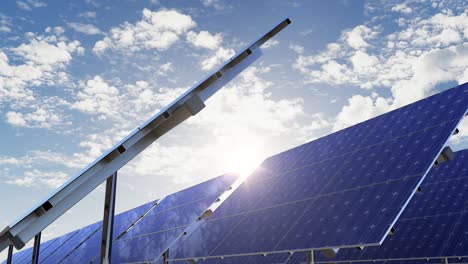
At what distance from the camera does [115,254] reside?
2892cm

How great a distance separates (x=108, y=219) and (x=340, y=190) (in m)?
8.74

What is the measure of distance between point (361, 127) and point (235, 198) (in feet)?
25.2

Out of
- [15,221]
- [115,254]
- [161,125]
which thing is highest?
[115,254]

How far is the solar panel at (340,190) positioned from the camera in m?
13.9

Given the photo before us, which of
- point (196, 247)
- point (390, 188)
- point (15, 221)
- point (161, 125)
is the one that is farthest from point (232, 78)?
point (196, 247)

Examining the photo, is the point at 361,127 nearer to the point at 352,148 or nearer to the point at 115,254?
the point at 352,148

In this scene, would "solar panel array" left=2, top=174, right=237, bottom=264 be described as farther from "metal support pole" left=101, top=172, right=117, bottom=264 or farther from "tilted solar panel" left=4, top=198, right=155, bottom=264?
"metal support pole" left=101, top=172, right=117, bottom=264

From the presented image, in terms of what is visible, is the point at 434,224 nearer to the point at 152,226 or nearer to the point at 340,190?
the point at 340,190

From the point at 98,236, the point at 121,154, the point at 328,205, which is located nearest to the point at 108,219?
the point at 121,154

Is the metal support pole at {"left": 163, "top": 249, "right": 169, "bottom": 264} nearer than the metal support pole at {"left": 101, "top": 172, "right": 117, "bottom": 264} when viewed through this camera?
No

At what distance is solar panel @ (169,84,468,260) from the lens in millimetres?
13914

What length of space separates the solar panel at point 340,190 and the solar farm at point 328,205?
0.16 ft

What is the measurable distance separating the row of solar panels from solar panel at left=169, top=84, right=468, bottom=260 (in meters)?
0.05

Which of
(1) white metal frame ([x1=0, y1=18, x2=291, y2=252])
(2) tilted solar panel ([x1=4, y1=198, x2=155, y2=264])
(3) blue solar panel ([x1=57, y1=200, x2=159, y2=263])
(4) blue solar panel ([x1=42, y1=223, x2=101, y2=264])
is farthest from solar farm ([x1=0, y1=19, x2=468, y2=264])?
(4) blue solar panel ([x1=42, y1=223, x2=101, y2=264])
